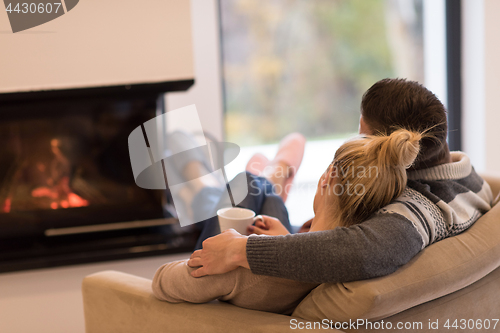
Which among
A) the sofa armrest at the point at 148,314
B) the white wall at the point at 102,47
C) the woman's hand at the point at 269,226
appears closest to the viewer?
the sofa armrest at the point at 148,314

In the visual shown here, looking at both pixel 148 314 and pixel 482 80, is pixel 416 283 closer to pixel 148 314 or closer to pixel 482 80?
pixel 148 314

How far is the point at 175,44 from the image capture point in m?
1.98

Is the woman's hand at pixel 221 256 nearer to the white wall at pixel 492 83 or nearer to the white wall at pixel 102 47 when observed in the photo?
the white wall at pixel 102 47

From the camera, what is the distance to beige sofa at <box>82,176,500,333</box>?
87 cm

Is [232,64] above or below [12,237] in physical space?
above

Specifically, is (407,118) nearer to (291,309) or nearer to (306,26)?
(291,309)

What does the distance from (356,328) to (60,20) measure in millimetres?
1679

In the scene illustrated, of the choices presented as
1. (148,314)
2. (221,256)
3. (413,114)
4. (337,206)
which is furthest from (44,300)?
(413,114)

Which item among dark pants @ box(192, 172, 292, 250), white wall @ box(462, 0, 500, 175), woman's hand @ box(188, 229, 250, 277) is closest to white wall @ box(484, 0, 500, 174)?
white wall @ box(462, 0, 500, 175)

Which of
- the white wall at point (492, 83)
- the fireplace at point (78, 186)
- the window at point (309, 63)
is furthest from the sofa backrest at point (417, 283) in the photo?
the white wall at point (492, 83)

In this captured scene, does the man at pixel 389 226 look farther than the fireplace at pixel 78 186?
No

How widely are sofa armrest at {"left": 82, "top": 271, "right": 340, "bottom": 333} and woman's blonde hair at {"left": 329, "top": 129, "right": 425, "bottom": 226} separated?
28 centimetres

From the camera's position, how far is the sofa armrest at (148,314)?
37.4 inches

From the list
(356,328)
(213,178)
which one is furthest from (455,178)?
(213,178)
